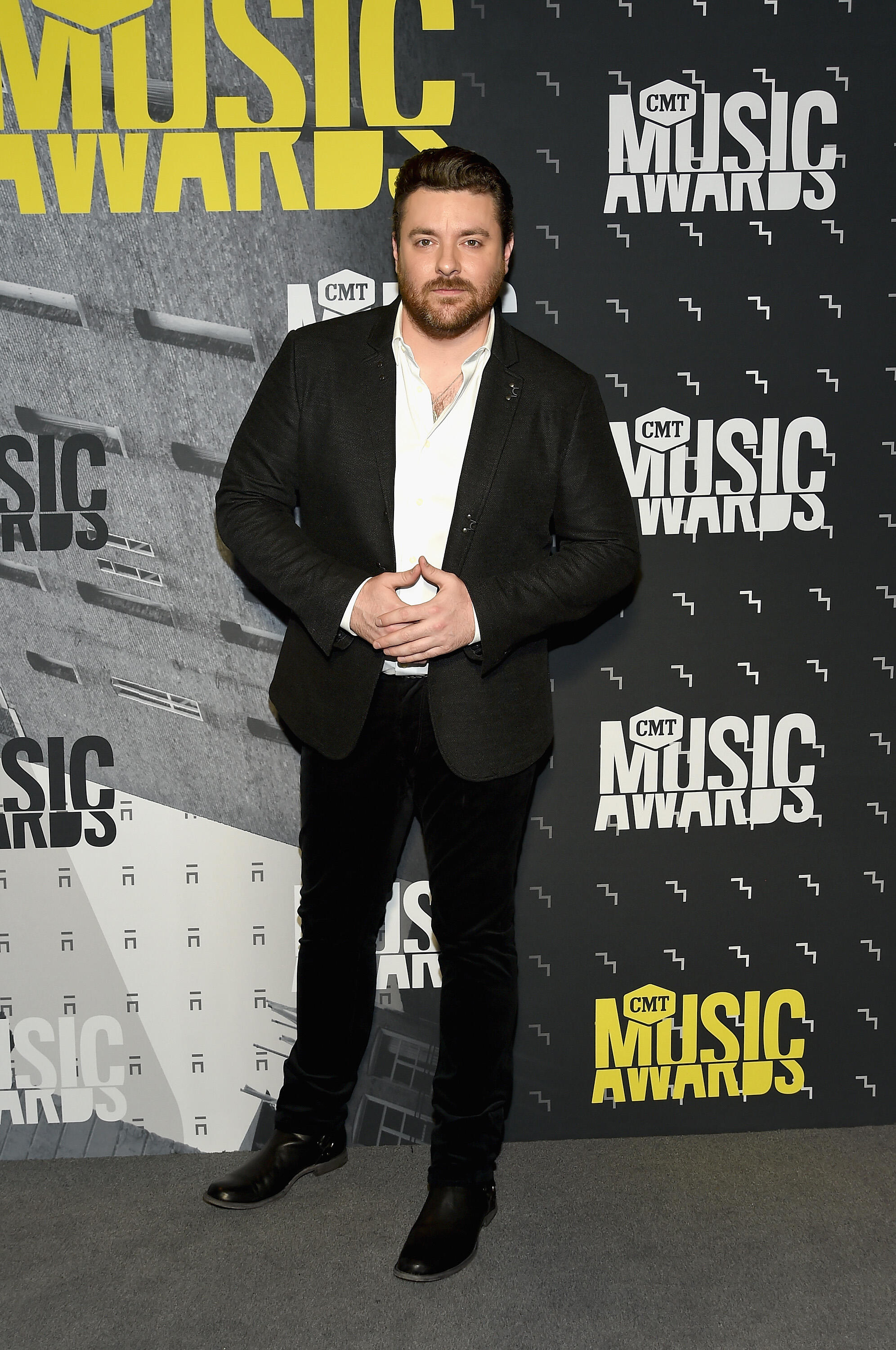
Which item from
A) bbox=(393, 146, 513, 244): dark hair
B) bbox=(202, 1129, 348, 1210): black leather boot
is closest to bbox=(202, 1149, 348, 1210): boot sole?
bbox=(202, 1129, 348, 1210): black leather boot

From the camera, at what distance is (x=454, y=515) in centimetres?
203

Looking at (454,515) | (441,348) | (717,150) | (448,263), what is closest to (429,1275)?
(454,515)

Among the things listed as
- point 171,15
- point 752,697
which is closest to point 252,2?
point 171,15

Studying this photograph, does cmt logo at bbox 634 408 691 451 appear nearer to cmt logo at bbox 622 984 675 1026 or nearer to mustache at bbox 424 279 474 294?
mustache at bbox 424 279 474 294

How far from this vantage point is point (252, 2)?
2168 millimetres

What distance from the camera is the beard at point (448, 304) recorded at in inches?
77.9

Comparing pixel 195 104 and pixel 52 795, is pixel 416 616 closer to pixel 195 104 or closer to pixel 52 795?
pixel 52 795

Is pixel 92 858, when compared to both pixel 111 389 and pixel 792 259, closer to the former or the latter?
pixel 111 389

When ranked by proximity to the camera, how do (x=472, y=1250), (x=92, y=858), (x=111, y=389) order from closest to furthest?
(x=472, y=1250) → (x=111, y=389) → (x=92, y=858)

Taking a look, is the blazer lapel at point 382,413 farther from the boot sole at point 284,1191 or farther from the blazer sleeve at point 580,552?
the boot sole at point 284,1191

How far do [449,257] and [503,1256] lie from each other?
177 centimetres

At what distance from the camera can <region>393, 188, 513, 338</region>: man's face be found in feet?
6.45

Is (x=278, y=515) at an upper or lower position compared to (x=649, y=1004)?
upper

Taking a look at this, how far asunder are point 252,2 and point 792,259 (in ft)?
3.72
